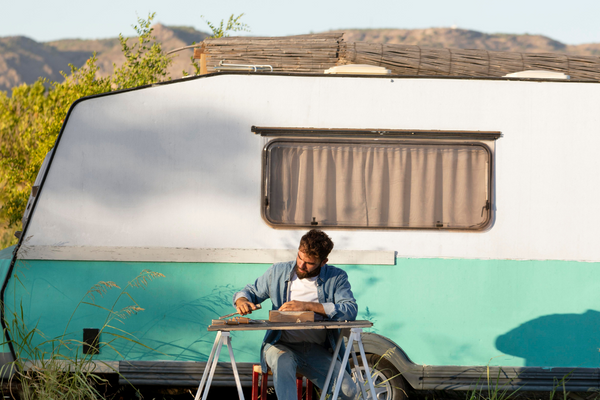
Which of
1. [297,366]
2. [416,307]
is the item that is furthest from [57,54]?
[297,366]

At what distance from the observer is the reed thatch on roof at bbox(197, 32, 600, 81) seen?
5.06m

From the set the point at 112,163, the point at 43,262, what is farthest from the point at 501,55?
the point at 43,262

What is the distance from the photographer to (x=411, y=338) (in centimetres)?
438

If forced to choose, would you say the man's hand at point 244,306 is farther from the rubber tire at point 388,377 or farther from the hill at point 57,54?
the hill at point 57,54

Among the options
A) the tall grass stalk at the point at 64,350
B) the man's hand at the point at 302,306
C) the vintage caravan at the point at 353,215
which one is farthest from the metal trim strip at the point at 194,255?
the man's hand at the point at 302,306

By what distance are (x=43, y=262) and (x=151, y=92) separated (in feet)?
5.14

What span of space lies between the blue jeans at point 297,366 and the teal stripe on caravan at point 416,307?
32.6 inches

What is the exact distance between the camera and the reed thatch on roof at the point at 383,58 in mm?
5059

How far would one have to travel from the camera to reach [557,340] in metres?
4.41

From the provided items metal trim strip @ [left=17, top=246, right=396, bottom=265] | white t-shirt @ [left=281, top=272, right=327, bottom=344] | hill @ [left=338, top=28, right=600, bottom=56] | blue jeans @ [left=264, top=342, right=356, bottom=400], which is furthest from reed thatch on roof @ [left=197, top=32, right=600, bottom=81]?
hill @ [left=338, top=28, right=600, bottom=56]

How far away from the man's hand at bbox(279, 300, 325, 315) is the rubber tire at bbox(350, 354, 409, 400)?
1.17 m

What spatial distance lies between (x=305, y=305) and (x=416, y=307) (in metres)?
1.38

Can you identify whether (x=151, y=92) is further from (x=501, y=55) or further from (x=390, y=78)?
(x=501, y=55)

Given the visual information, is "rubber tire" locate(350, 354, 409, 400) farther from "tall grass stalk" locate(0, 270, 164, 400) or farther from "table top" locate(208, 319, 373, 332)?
"tall grass stalk" locate(0, 270, 164, 400)
